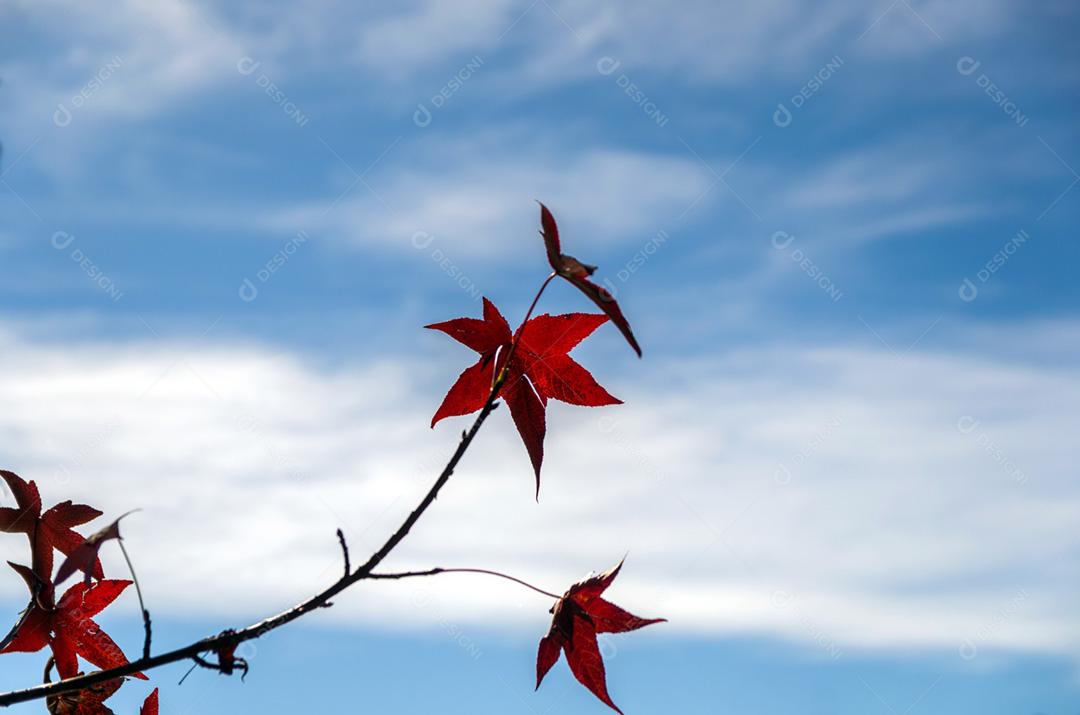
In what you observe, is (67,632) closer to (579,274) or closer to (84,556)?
(84,556)

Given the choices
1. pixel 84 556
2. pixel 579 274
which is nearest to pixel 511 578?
pixel 579 274

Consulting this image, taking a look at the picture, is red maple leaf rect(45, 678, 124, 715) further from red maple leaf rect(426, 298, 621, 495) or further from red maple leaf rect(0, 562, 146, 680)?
red maple leaf rect(426, 298, 621, 495)

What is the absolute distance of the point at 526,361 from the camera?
7.20ft

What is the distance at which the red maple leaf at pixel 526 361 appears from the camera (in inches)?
85.1

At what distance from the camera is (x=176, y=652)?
166 cm

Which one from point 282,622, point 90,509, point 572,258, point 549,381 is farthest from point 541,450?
point 90,509

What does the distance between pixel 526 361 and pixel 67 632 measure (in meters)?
1.14

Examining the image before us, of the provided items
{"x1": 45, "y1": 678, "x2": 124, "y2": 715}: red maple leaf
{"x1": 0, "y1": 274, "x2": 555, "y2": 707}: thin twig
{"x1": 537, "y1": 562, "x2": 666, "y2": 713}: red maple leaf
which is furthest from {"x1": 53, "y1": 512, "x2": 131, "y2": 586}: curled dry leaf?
{"x1": 537, "y1": 562, "x2": 666, "y2": 713}: red maple leaf

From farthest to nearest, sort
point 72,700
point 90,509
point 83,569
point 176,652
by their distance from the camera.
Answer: point 90,509
point 72,700
point 176,652
point 83,569

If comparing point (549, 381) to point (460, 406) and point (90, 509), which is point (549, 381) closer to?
point (460, 406)

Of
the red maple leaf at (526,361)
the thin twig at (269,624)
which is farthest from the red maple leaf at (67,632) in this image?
the red maple leaf at (526,361)

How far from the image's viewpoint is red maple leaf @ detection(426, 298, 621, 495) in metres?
2.16

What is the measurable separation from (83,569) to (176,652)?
Answer: 25 cm

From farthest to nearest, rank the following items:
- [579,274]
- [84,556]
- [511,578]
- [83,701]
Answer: [83,701], [511,578], [579,274], [84,556]
